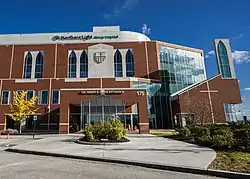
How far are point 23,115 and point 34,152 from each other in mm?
21856

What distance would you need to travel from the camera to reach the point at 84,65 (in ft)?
152

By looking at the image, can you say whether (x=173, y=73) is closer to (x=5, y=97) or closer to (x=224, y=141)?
(x=5, y=97)

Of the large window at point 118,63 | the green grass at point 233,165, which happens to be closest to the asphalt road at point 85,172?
the green grass at point 233,165

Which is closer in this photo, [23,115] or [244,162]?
[244,162]

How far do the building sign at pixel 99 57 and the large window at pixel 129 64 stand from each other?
19.4 feet

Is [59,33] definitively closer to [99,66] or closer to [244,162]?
[99,66]

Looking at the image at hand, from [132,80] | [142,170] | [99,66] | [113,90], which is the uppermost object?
[99,66]

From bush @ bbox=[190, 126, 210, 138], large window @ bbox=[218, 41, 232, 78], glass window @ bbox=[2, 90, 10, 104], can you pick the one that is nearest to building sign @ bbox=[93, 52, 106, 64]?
glass window @ bbox=[2, 90, 10, 104]

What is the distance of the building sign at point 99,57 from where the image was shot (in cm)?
4592

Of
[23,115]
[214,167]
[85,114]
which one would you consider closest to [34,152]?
[214,167]

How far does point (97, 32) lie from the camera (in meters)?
50.3

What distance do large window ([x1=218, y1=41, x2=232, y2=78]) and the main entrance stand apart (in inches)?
1278

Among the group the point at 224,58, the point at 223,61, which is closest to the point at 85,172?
the point at 223,61

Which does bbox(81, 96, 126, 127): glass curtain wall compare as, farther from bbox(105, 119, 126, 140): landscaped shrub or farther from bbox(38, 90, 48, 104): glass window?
bbox(105, 119, 126, 140): landscaped shrub
